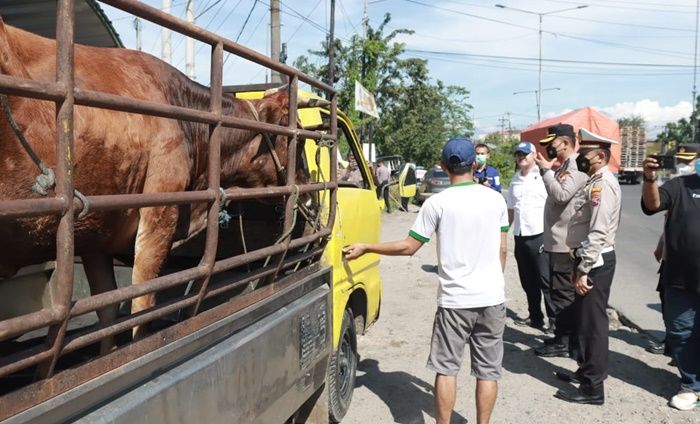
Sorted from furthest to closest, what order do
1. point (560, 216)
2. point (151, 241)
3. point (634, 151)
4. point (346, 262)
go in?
point (634, 151) < point (560, 216) < point (346, 262) < point (151, 241)

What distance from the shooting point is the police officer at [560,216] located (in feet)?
15.2

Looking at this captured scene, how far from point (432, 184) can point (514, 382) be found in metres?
15.9

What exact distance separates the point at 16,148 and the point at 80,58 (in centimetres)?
60

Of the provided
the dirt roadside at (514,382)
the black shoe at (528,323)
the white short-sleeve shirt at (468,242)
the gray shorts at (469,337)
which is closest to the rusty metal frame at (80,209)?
the white short-sleeve shirt at (468,242)

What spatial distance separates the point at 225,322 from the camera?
7.32 ft

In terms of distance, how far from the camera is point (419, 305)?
6.94 m

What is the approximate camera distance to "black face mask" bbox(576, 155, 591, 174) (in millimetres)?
4297

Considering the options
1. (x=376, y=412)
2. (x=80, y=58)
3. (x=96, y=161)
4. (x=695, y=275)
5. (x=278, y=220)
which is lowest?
(x=376, y=412)

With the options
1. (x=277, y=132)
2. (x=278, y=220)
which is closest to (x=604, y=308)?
(x=278, y=220)

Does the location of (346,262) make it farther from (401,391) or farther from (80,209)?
(80,209)

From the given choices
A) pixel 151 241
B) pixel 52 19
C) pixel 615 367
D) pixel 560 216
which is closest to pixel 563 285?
pixel 560 216

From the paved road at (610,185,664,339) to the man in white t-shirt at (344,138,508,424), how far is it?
3116mm

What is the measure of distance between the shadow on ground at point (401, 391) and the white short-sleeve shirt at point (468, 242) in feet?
3.57

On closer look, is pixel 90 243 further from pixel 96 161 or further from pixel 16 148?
pixel 16 148
